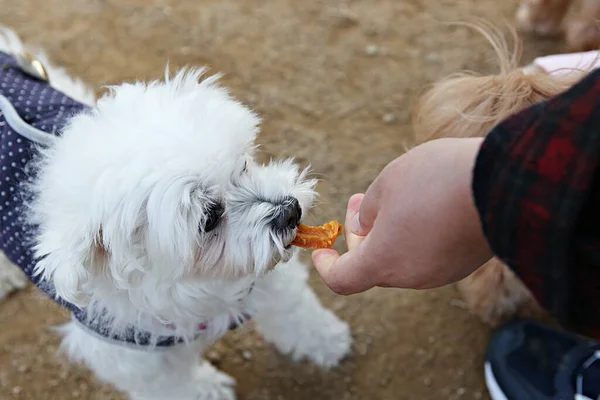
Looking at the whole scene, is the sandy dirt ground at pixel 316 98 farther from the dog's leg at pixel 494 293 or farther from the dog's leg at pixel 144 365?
the dog's leg at pixel 144 365

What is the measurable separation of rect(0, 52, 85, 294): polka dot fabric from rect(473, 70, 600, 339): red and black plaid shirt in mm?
865

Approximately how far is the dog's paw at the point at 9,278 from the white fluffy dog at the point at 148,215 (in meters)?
0.56

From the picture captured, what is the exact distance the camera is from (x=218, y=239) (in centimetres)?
97

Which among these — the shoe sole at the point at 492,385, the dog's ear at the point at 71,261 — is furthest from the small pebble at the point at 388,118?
the dog's ear at the point at 71,261

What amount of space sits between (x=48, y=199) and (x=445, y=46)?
62.6 inches

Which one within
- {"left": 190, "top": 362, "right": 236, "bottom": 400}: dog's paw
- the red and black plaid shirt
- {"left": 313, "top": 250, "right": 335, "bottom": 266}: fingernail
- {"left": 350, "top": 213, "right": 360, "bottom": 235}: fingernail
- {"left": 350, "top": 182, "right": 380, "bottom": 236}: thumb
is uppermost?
the red and black plaid shirt

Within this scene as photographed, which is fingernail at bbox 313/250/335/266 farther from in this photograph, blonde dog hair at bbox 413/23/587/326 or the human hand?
blonde dog hair at bbox 413/23/587/326

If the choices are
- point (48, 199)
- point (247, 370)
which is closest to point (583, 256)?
point (48, 199)

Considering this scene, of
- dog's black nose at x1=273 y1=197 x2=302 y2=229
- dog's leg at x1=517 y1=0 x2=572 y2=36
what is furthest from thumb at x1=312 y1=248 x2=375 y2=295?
dog's leg at x1=517 y1=0 x2=572 y2=36

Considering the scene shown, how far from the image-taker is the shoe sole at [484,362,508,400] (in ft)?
4.65

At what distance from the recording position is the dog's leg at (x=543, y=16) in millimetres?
2002

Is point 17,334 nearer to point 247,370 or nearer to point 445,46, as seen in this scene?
point 247,370

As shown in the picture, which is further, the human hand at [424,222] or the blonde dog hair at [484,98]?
the blonde dog hair at [484,98]

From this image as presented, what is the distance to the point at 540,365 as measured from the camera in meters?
1.39
